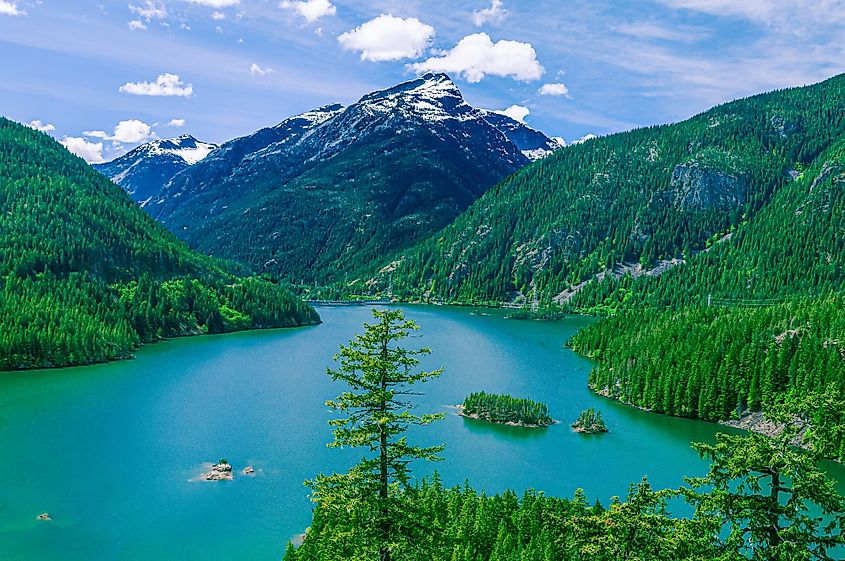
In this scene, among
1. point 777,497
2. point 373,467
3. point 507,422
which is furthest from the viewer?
point 507,422

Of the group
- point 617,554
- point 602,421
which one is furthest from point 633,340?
point 617,554

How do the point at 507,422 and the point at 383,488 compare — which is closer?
the point at 383,488

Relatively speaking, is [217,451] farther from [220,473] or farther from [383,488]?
[383,488]

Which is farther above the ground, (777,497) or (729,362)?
(777,497)

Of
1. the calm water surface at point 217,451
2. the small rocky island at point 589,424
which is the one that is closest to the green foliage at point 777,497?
the calm water surface at point 217,451

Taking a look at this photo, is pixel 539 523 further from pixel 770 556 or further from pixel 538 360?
pixel 538 360

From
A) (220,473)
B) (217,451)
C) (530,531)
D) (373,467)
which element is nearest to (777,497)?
(373,467)

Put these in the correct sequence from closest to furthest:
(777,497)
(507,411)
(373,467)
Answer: (777,497) → (373,467) → (507,411)
